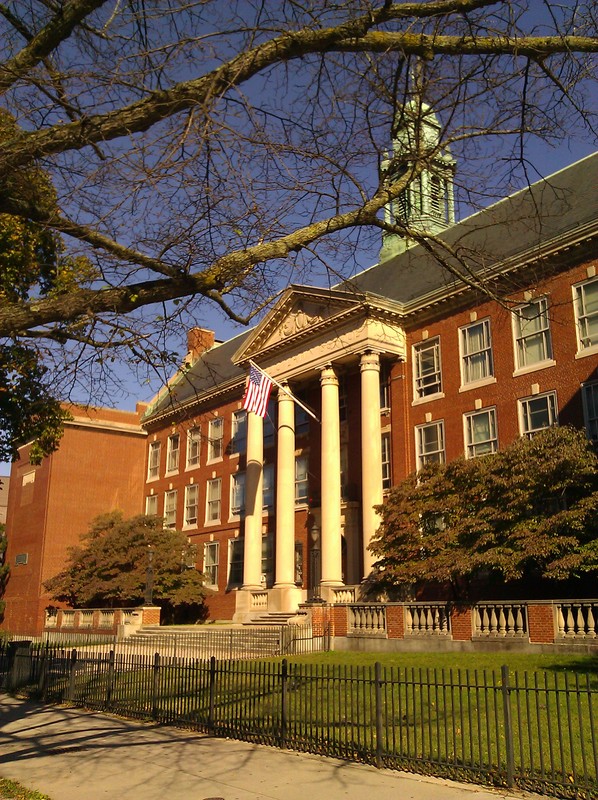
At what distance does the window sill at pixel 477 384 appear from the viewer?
28.2 meters

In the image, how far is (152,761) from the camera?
35.8ft

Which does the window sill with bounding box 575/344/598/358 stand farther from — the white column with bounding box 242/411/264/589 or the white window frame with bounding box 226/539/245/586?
the white window frame with bounding box 226/539/245/586

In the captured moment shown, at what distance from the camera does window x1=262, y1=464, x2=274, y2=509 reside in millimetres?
38688

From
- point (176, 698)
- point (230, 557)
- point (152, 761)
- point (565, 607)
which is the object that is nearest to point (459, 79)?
point (152, 761)

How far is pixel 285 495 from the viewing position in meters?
33.9

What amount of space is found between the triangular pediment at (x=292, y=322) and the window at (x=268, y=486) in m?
5.55

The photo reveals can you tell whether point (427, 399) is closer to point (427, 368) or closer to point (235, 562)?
point (427, 368)

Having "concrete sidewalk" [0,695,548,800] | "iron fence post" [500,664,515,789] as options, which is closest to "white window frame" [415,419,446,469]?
"concrete sidewalk" [0,695,548,800]

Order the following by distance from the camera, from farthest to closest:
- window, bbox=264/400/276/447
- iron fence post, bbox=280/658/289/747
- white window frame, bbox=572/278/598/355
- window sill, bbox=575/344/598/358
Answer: window, bbox=264/400/276/447 → white window frame, bbox=572/278/598/355 → window sill, bbox=575/344/598/358 → iron fence post, bbox=280/658/289/747

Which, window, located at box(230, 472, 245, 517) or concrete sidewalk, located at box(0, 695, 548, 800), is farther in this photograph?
window, located at box(230, 472, 245, 517)

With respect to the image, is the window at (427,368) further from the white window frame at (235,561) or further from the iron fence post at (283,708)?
the iron fence post at (283,708)

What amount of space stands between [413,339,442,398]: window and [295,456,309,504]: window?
298 inches

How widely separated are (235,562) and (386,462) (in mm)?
11915

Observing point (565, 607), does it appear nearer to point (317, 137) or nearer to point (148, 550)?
point (317, 137)
